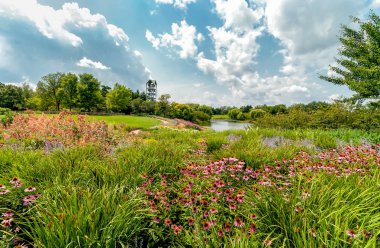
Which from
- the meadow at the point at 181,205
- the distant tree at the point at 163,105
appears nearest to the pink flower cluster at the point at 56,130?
the meadow at the point at 181,205

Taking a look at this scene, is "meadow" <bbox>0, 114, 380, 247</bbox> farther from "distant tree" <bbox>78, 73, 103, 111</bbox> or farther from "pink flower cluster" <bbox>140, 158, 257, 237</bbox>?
"distant tree" <bbox>78, 73, 103, 111</bbox>

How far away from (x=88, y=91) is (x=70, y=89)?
593cm

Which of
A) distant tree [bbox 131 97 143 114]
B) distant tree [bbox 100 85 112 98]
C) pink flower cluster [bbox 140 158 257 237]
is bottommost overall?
pink flower cluster [bbox 140 158 257 237]

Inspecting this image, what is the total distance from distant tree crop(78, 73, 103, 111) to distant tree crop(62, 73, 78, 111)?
5.56 feet

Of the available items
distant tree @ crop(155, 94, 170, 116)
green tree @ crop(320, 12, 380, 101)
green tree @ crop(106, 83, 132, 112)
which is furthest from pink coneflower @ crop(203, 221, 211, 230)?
distant tree @ crop(155, 94, 170, 116)

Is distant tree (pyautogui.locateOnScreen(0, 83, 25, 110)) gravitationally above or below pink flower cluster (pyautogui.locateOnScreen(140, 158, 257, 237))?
above

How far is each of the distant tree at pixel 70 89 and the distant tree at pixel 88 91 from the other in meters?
1.70

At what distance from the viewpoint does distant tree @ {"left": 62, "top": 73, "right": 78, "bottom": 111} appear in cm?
4858

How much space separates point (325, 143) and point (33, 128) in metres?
11.4

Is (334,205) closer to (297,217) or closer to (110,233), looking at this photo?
(297,217)

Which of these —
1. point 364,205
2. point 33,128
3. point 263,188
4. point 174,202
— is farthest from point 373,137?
point 33,128

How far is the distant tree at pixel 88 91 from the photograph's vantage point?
4738 cm

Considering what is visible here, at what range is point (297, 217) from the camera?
6.03 feet

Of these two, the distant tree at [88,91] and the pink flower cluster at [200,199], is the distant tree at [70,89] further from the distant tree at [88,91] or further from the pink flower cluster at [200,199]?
the pink flower cluster at [200,199]
